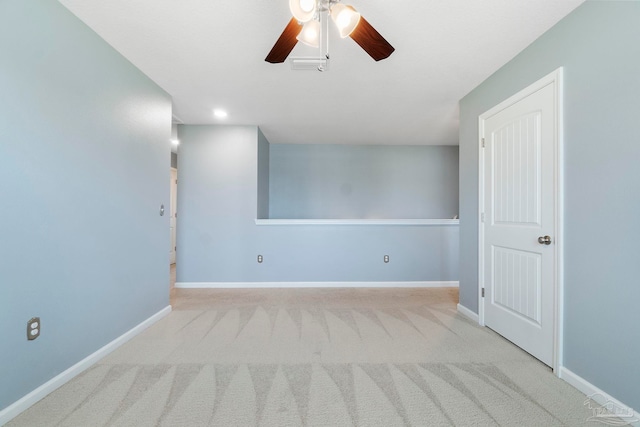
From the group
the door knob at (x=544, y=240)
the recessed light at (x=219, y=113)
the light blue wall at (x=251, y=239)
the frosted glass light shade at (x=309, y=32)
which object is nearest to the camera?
the frosted glass light shade at (x=309, y=32)

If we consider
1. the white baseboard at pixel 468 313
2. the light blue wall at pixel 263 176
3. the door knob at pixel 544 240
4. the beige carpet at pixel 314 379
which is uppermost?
the light blue wall at pixel 263 176

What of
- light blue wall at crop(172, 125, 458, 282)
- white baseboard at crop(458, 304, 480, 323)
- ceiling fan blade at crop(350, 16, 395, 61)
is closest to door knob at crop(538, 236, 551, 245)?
white baseboard at crop(458, 304, 480, 323)

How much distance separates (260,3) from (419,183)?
4.31 m

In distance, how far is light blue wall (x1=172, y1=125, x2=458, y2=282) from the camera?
3.81 metres

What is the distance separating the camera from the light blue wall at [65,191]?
138 cm

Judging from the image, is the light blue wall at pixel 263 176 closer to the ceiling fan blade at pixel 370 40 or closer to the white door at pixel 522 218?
the ceiling fan blade at pixel 370 40

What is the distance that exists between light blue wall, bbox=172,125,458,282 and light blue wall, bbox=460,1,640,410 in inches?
91.2

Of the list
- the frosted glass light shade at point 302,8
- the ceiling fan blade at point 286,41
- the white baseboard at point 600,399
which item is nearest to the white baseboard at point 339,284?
the white baseboard at point 600,399

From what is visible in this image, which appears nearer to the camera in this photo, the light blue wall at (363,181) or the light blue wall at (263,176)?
the light blue wall at (263,176)

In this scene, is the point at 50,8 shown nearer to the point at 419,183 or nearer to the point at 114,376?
the point at 114,376

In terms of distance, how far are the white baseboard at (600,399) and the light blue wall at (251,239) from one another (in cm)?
231

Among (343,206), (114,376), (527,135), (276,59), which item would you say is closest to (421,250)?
(343,206)

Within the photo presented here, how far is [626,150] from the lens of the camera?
1.37 meters

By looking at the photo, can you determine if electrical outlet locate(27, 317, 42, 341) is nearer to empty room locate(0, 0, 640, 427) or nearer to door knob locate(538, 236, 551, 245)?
empty room locate(0, 0, 640, 427)
